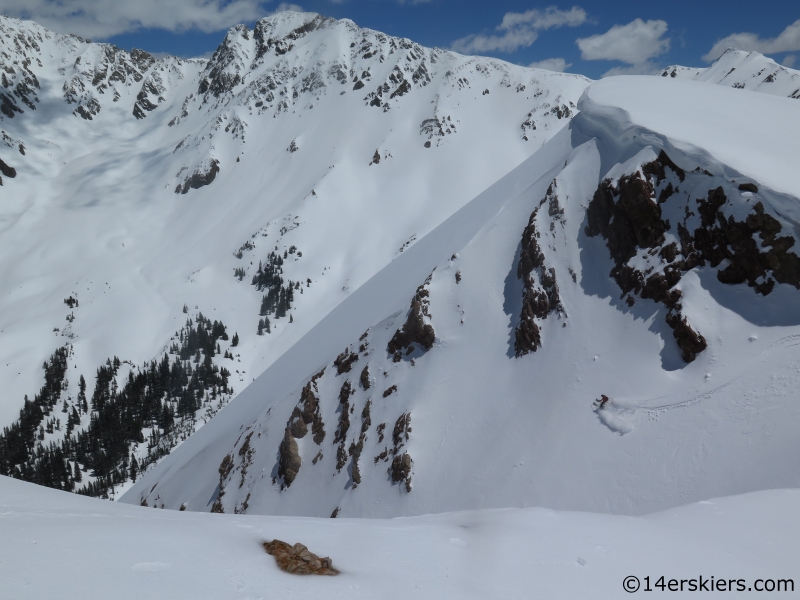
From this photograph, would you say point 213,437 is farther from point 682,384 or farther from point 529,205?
point 682,384

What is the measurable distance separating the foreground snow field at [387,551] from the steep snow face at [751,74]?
556 feet

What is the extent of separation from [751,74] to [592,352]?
199 m

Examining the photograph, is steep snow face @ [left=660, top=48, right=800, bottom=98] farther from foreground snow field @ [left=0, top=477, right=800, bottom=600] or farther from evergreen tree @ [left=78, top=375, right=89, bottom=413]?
evergreen tree @ [left=78, top=375, right=89, bottom=413]

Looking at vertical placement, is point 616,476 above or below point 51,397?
below

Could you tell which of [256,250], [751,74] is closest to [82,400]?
[256,250]

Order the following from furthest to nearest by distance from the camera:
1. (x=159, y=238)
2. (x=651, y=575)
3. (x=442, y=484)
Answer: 1. (x=159, y=238)
2. (x=442, y=484)
3. (x=651, y=575)

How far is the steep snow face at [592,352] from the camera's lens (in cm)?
2033

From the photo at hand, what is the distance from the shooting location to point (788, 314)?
67.8ft

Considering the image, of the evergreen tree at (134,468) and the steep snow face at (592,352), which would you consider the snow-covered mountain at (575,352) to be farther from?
the evergreen tree at (134,468)

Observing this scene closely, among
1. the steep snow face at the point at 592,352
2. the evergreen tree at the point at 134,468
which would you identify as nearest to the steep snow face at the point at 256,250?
the evergreen tree at the point at 134,468

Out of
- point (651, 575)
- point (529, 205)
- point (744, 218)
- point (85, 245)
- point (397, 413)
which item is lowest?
point (651, 575)

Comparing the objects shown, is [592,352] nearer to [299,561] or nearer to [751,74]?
[299,561]

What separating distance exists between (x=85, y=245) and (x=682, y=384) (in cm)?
22417

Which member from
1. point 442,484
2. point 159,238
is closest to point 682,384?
point 442,484
